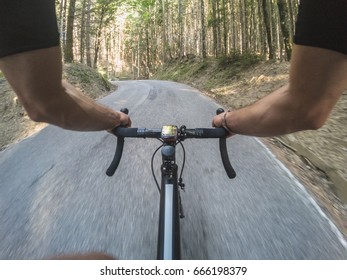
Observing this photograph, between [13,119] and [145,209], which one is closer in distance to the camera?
[145,209]

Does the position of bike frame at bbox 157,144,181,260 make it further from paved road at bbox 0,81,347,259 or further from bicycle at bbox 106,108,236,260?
paved road at bbox 0,81,347,259

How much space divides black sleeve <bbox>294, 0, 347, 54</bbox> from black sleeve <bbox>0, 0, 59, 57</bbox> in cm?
Result: 77

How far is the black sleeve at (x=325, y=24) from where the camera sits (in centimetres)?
82

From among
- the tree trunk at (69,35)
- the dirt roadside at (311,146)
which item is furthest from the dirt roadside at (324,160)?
the tree trunk at (69,35)

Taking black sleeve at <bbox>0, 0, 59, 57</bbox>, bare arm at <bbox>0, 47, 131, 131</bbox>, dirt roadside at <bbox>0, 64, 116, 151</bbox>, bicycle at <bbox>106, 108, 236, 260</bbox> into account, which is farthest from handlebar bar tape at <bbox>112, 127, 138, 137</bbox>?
dirt roadside at <bbox>0, 64, 116, 151</bbox>

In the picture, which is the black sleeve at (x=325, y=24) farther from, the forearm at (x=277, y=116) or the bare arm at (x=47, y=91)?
the bare arm at (x=47, y=91)

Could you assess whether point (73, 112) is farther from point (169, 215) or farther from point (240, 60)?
point (240, 60)

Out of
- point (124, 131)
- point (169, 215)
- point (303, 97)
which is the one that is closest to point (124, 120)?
point (124, 131)

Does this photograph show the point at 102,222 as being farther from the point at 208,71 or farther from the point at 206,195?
the point at 208,71

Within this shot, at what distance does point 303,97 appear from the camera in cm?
102

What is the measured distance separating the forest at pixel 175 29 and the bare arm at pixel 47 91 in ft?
44.3

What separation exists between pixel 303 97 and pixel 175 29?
44573 mm

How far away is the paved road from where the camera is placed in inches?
107
